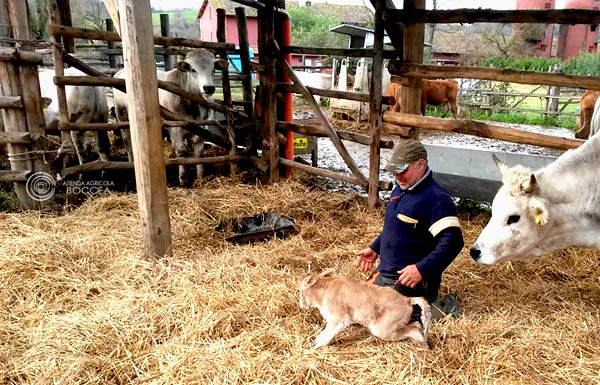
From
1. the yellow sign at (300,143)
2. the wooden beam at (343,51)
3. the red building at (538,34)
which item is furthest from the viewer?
the red building at (538,34)

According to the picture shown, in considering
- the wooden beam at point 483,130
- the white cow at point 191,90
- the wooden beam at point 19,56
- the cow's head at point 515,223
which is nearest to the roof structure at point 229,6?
the white cow at point 191,90

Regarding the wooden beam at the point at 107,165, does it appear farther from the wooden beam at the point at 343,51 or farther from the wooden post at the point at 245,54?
the wooden beam at the point at 343,51

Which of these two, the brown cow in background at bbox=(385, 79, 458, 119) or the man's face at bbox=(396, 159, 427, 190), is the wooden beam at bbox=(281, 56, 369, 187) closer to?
the man's face at bbox=(396, 159, 427, 190)

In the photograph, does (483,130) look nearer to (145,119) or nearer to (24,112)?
(145,119)

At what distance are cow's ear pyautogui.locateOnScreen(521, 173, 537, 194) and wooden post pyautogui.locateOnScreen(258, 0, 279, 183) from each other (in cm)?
421

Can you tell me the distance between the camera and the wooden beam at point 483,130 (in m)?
4.36

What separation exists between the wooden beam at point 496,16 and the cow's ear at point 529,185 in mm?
1903

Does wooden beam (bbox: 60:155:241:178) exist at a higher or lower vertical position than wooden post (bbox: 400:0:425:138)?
lower

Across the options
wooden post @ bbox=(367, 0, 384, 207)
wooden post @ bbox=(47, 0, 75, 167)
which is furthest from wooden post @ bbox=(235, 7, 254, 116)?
wooden post @ bbox=(47, 0, 75, 167)

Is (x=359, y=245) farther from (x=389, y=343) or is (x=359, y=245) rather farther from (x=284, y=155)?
(x=284, y=155)

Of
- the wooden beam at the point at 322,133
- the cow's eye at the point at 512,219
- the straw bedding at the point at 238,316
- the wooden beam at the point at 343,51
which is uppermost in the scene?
the wooden beam at the point at 343,51

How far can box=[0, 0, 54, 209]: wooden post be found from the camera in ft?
16.4

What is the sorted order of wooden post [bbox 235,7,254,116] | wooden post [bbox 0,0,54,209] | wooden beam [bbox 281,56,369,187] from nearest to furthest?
wooden post [bbox 0,0,54,209], wooden beam [bbox 281,56,369,187], wooden post [bbox 235,7,254,116]

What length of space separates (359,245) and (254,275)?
1.25m
